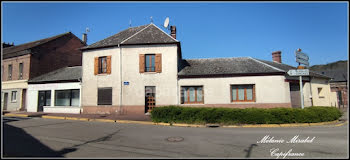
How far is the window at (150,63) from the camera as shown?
1562 centimetres

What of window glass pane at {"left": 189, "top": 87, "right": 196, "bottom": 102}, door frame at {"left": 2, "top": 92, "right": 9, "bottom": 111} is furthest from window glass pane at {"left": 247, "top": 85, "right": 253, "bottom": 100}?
door frame at {"left": 2, "top": 92, "right": 9, "bottom": 111}

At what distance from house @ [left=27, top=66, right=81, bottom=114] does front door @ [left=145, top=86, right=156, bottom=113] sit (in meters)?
6.02

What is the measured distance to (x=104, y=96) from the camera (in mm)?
15766

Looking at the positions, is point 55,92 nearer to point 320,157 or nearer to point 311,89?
point 320,157

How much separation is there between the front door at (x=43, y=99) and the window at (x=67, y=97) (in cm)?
101

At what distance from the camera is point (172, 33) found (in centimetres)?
1869

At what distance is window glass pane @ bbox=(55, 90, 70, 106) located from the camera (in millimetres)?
17373

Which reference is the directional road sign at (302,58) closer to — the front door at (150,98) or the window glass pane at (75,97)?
the front door at (150,98)

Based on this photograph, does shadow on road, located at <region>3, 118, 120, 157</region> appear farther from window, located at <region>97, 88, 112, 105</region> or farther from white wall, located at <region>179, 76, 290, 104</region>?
white wall, located at <region>179, 76, 290, 104</region>

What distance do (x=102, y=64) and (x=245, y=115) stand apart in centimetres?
1192

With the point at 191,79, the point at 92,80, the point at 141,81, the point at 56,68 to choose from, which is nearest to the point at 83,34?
the point at 56,68

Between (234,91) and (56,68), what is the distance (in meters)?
19.2

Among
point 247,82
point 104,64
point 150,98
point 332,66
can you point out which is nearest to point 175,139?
point 150,98

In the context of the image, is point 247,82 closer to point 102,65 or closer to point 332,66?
point 102,65
